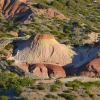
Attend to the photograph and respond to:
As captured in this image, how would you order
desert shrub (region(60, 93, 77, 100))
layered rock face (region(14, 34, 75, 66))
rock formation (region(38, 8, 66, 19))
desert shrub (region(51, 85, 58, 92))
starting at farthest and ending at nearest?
rock formation (region(38, 8, 66, 19)) < layered rock face (region(14, 34, 75, 66)) < desert shrub (region(51, 85, 58, 92)) < desert shrub (region(60, 93, 77, 100))

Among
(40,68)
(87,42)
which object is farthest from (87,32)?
(40,68)

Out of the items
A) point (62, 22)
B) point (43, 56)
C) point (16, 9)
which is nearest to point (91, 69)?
point (43, 56)

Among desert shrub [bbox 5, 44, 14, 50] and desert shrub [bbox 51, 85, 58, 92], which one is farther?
desert shrub [bbox 5, 44, 14, 50]

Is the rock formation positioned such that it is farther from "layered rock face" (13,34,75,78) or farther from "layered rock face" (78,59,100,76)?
"layered rock face" (78,59,100,76)

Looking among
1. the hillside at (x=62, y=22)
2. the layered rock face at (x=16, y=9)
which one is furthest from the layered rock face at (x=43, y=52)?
the layered rock face at (x=16, y=9)

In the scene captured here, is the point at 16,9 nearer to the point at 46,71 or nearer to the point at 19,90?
the point at 46,71

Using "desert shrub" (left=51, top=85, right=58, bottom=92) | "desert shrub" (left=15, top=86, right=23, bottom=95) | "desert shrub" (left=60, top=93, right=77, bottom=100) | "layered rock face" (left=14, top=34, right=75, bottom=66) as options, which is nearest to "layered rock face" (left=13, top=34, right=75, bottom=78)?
"layered rock face" (left=14, top=34, right=75, bottom=66)

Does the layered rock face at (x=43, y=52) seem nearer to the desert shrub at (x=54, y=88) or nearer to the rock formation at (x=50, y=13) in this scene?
the desert shrub at (x=54, y=88)

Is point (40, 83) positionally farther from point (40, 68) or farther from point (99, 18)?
point (99, 18)
